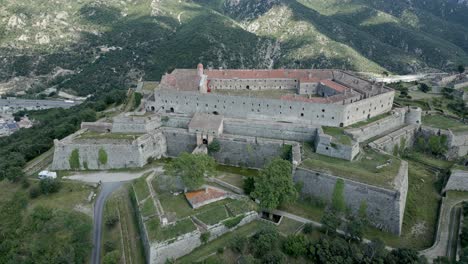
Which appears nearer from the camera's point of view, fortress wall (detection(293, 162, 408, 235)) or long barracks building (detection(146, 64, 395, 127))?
fortress wall (detection(293, 162, 408, 235))

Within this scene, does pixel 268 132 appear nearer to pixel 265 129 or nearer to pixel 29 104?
pixel 265 129

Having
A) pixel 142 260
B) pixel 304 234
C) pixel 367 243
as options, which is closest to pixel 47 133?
pixel 142 260

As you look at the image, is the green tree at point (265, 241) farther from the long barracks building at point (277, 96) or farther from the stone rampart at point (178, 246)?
the long barracks building at point (277, 96)

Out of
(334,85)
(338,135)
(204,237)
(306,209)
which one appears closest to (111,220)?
(204,237)

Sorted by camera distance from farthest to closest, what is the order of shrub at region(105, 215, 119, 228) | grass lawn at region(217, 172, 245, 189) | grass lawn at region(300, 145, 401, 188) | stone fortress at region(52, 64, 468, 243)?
grass lawn at region(217, 172, 245, 189), stone fortress at region(52, 64, 468, 243), grass lawn at region(300, 145, 401, 188), shrub at region(105, 215, 119, 228)

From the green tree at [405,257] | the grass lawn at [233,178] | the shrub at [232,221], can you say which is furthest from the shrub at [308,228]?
the grass lawn at [233,178]

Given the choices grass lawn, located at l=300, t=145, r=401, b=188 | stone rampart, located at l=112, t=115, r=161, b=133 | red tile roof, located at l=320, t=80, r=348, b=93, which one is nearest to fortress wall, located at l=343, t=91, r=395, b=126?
red tile roof, located at l=320, t=80, r=348, b=93

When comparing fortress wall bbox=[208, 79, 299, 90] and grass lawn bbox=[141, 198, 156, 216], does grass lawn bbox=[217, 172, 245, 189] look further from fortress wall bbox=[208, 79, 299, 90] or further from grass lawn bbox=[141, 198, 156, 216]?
fortress wall bbox=[208, 79, 299, 90]
